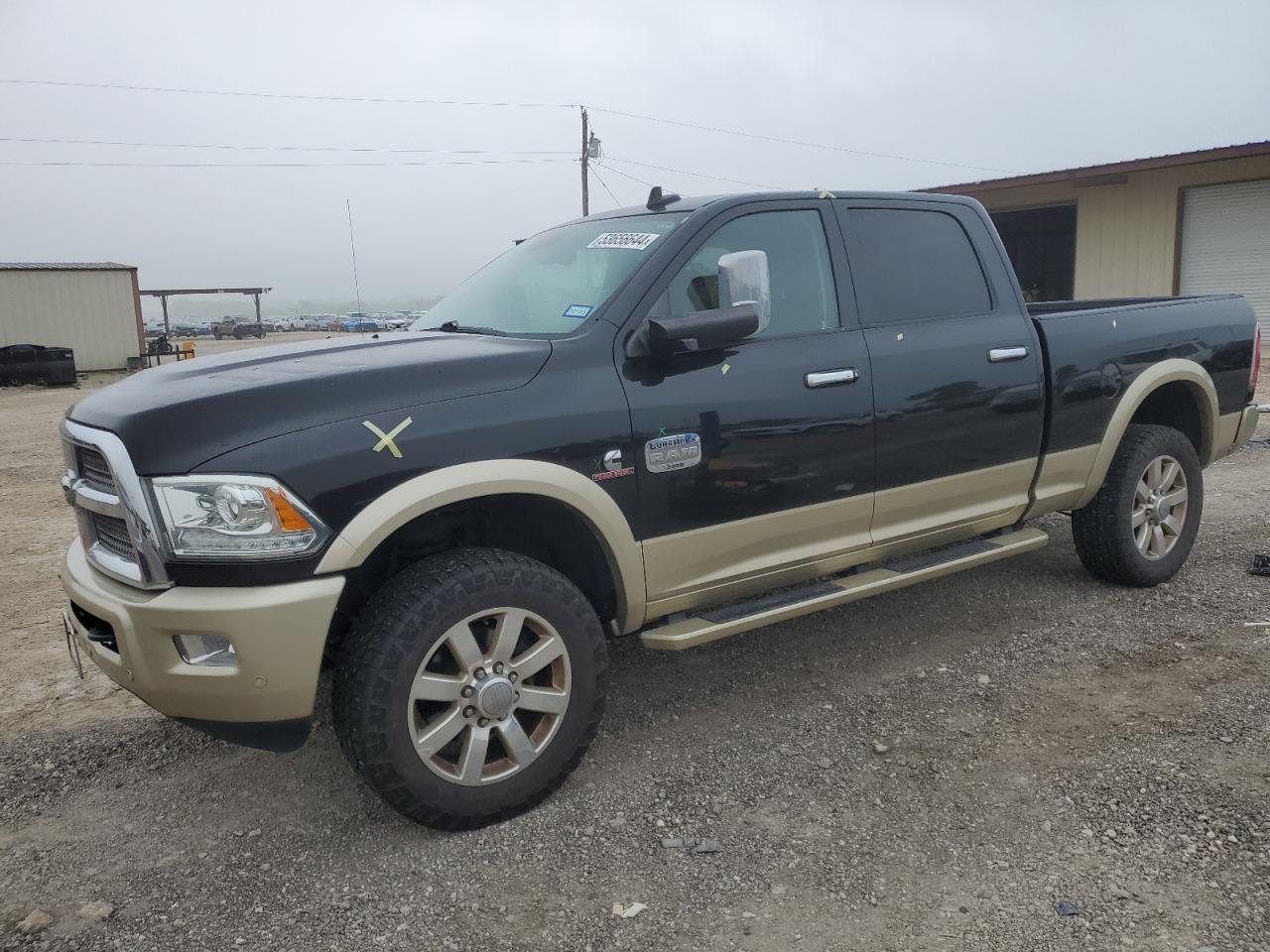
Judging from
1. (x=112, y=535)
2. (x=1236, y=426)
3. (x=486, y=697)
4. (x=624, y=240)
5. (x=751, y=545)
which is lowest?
(x=486, y=697)

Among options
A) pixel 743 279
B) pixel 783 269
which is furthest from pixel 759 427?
pixel 783 269

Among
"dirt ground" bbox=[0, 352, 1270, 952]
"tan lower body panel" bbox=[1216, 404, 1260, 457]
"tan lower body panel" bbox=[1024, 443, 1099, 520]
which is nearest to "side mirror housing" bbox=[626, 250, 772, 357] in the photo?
"dirt ground" bbox=[0, 352, 1270, 952]

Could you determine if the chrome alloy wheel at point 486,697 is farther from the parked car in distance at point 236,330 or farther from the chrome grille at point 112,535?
the parked car in distance at point 236,330

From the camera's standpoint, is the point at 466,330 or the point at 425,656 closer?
the point at 425,656

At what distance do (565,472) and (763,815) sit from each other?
1220mm

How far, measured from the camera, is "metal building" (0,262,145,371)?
84.6 ft

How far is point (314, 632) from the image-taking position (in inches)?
104

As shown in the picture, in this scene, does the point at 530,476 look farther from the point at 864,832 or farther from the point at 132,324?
the point at 132,324

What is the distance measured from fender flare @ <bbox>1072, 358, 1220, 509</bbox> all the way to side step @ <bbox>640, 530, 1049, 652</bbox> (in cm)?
50

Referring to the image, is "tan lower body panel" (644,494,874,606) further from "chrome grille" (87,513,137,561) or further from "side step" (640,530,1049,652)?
"chrome grille" (87,513,137,561)

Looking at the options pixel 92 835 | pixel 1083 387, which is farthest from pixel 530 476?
pixel 1083 387

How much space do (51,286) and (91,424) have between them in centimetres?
2765

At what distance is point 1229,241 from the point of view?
1730 cm

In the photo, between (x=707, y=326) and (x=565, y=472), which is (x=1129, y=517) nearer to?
(x=707, y=326)
